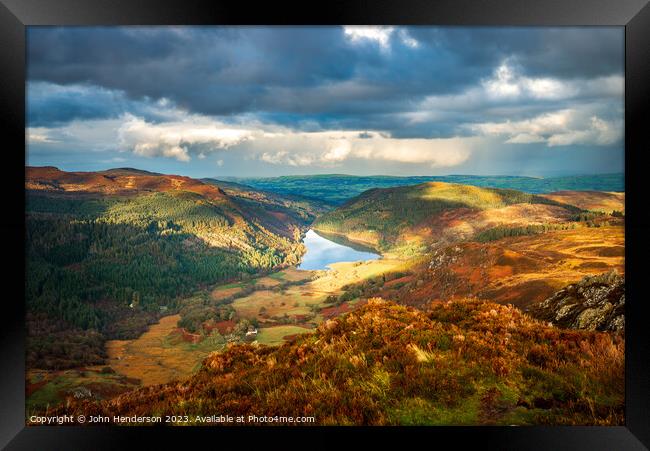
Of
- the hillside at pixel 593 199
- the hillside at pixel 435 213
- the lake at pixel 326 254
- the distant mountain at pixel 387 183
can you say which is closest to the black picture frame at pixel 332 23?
the hillside at pixel 593 199

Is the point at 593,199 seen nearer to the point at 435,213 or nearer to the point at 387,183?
the point at 435,213

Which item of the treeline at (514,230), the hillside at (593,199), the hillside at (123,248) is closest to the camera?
the hillside at (593,199)

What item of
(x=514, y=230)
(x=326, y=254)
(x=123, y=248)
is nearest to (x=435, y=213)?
(x=514, y=230)

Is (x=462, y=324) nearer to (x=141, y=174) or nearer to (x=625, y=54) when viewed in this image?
(x=625, y=54)

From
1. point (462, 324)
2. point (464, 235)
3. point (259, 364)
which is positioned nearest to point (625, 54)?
point (464, 235)

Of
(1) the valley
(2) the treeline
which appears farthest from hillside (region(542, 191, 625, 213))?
(2) the treeline

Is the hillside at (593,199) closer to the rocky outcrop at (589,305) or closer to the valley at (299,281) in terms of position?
the valley at (299,281)

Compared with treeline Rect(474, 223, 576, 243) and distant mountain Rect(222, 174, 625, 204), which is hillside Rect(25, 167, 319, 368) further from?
treeline Rect(474, 223, 576, 243)
